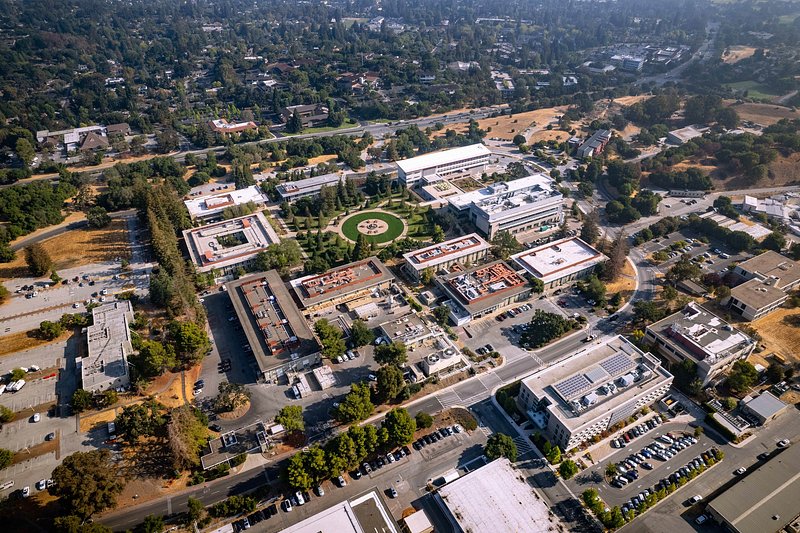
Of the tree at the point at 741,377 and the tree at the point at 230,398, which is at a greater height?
the tree at the point at 741,377

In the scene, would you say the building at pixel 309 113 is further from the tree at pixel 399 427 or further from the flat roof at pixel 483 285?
the tree at pixel 399 427

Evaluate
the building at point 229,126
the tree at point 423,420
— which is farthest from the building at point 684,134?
the building at point 229,126

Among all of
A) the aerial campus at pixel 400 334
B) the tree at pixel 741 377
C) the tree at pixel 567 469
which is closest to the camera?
the aerial campus at pixel 400 334

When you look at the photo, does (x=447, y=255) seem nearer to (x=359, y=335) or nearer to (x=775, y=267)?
(x=359, y=335)

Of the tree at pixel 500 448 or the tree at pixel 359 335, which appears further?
the tree at pixel 359 335

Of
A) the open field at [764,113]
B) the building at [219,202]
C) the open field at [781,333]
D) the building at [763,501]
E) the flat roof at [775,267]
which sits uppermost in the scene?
the open field at [764,113]

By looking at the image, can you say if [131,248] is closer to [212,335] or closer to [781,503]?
[212,335]

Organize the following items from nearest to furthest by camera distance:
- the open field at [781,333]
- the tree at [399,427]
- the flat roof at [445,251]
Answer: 1. the tree at [399,427]
2. the open field at [781,333]
3. the flat roof at [445,251]
